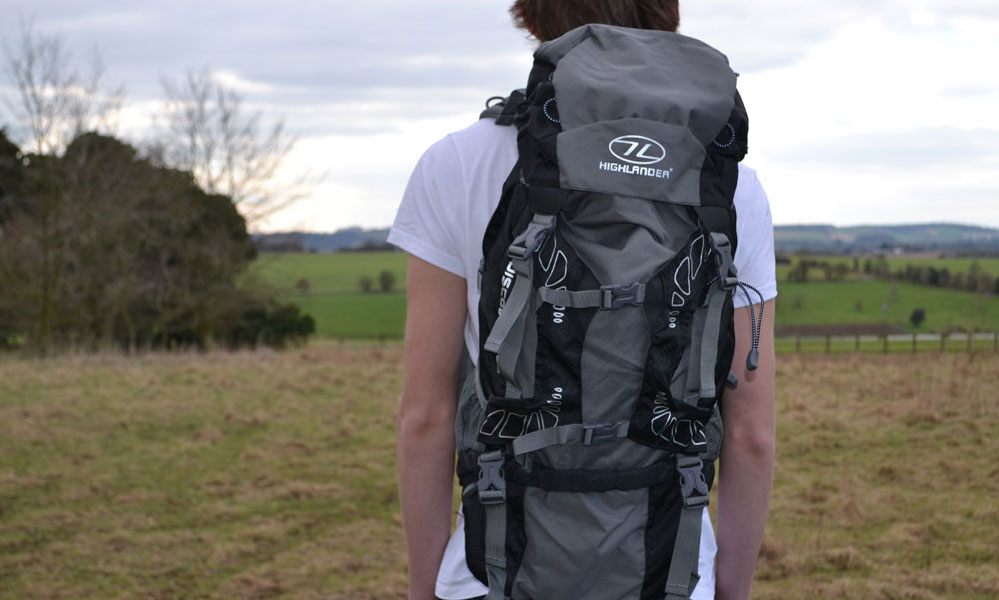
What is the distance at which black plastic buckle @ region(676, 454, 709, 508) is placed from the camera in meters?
1.80

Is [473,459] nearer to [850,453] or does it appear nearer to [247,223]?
[850,453]

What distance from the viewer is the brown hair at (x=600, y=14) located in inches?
77.4

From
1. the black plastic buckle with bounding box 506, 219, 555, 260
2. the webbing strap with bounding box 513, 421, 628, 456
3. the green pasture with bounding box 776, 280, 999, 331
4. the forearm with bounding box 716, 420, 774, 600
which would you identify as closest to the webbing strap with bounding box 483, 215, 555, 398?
the black plastic buckle with bounding box 506, 219, 555, 260

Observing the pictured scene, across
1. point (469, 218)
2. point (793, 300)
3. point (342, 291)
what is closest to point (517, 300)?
point (469, 218)

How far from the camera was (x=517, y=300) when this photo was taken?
169 cm

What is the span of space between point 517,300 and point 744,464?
716 mm

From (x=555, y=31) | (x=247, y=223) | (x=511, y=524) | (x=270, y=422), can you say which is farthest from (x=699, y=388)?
(x=247, y=223)

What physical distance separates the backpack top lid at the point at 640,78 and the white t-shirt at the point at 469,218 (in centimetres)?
16

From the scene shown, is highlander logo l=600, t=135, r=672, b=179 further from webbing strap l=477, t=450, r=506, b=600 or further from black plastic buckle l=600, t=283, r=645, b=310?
webbing strap l=477, t=450, r=506, b=600

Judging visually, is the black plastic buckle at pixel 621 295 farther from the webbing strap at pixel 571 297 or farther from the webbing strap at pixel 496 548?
the webbing strap at pixel 496 548

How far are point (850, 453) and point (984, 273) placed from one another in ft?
12.1

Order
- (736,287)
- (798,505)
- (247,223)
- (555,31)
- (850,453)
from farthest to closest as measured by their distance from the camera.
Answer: (247,223), (850,453), (798,505), (555,31), (736,287)

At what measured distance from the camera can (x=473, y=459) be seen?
6.16 feet

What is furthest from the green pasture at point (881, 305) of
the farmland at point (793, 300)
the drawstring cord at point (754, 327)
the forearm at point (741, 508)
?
the drawstring cord at point (754, 327)
